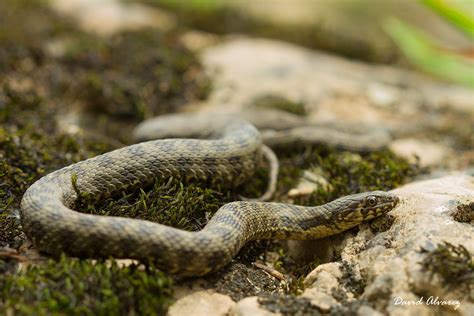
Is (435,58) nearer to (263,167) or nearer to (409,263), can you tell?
(263,167)

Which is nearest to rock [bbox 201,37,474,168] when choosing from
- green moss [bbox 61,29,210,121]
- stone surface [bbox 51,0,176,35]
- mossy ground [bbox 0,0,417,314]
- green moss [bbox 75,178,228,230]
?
green moss [bbox 61,29,210,121]

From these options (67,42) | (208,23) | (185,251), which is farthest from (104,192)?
(208,23)

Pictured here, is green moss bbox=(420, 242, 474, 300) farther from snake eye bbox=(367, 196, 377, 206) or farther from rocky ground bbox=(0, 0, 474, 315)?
snake eye bbox=(367, 196, 377, 206)

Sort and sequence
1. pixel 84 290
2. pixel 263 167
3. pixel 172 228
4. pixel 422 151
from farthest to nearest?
pixel 422 151 → pixel 263 167 → pixel 172 228 → pixel 84 290

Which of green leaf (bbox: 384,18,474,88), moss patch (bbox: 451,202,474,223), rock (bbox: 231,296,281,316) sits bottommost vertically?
rock (bbox: 231,296,281,316)

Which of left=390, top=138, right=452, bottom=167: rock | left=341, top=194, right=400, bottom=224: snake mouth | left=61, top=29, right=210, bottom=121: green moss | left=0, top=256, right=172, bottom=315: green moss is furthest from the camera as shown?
left=61, top=29, right=210, bottom=121: green moss

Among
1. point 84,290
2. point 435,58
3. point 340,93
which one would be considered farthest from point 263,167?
point 435,58

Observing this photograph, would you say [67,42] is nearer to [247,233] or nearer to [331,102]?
[331,102]
